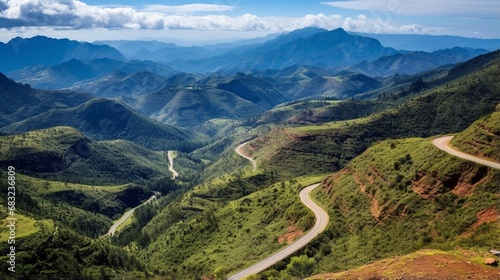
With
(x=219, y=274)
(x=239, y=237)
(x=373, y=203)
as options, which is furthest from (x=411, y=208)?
(x=239, y=237)

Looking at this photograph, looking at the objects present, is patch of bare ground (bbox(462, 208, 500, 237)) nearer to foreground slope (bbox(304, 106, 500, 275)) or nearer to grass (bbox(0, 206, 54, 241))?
foreground slope (bbox(304, 106, 500, 275))

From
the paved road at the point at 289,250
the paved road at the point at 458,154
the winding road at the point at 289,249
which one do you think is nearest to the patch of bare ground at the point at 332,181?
the winding road at the point at 289,249

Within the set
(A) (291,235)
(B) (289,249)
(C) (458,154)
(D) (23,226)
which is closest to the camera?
(C) (458,154)

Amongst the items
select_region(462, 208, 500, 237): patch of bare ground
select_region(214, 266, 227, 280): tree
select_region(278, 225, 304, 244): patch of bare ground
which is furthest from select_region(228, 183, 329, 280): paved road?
select_region(462, 208, 500, 237): patch of bare ground

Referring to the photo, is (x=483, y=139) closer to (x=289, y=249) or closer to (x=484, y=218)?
(x=484, y=218)

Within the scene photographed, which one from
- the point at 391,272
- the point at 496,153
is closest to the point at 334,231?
the point at 496,153

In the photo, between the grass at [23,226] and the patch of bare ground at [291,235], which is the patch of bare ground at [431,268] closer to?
the patch of bare ground at [291,235]

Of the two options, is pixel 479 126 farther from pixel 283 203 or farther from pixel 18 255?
pixel 18 255

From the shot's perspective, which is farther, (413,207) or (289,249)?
(289,249)
